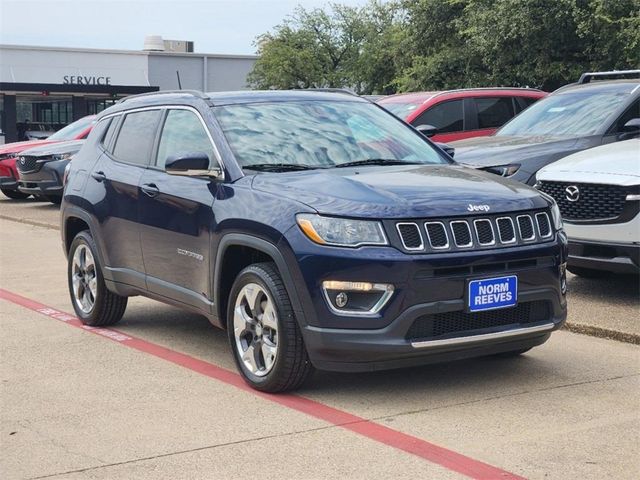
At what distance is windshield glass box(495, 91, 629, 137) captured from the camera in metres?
10.7

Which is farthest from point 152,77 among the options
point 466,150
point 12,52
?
point 466,150

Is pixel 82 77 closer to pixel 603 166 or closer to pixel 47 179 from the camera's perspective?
pixel 47 179

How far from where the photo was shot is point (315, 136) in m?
6.80

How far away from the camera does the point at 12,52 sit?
52.1 m

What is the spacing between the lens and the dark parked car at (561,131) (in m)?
10.2

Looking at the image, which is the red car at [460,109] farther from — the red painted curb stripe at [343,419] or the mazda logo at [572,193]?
the red painted curb stripe at [343,419]

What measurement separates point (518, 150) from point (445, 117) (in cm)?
432

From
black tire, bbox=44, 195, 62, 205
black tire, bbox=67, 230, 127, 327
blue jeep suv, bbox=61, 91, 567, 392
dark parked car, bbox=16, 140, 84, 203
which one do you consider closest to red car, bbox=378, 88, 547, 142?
dark parked car, bbox=16, 140, 84, 203

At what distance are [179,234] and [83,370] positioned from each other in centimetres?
109

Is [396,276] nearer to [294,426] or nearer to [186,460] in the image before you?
[294,426]

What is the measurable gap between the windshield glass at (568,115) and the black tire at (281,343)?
562 cm

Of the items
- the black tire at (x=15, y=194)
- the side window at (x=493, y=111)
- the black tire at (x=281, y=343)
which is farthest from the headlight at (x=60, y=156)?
the black tire at (x=281, y=343)

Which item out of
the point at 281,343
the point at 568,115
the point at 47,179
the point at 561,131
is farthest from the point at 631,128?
the point at 47,179

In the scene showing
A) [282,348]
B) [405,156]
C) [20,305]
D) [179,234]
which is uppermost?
[405,156]
